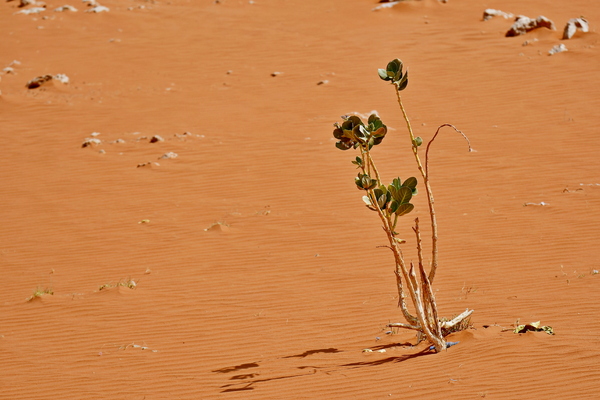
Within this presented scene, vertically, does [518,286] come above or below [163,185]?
above

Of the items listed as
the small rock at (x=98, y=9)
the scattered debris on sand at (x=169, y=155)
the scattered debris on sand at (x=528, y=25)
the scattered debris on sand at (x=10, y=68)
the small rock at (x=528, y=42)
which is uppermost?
the scattered debris on sand at (x=528, y=25)

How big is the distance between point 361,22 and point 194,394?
1505 cm

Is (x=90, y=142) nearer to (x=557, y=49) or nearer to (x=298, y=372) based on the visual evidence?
(x=298, y=372)

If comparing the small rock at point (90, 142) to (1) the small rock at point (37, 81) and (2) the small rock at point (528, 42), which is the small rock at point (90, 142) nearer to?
(1) the small rock at point (37, 81)

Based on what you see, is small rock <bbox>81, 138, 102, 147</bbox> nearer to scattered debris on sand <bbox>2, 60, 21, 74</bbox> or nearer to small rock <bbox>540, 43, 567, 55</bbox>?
scattered debris on sand <bbox>2, 60, 21, 74</bbox>

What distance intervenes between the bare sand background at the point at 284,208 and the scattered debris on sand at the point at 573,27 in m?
0.35

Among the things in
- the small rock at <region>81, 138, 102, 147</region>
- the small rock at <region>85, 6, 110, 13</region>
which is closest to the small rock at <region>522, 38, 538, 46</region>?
the small rock at <region>81, 138, 102, 147</region>

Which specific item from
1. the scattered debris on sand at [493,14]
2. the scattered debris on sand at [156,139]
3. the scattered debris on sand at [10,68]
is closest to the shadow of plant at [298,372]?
the scattered debris on sand at [156,139]

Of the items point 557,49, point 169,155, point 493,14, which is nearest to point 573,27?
point 557,49

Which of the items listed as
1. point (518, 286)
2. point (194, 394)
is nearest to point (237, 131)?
point (518, 286)

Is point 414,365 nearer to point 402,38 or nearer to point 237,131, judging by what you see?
point 237,131

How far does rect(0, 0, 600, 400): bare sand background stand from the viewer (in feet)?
18.7

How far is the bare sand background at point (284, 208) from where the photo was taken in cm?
569

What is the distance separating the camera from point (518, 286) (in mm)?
6969
